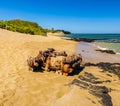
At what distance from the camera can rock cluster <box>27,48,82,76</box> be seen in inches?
389

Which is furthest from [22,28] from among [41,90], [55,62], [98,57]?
[41,90]

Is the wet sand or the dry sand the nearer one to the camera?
the dry sand

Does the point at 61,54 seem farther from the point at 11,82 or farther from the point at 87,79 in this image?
the point at 11,82

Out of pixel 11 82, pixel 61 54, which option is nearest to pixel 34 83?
pixel 11 82

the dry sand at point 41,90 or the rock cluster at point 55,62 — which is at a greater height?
the rock cluster at point 55,62

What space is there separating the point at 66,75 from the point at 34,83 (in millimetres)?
1879

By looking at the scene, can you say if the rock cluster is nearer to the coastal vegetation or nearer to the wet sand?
the wet sand

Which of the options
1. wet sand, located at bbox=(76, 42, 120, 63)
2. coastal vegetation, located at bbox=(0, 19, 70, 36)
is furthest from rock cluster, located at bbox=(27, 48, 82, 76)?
coastal vegetation, located at bbox=(0, 19, 70, 36)

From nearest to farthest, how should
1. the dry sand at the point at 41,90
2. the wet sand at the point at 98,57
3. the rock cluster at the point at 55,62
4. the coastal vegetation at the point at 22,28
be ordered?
the dry sand at the point at 41,90, the rock cluster at the point at 55,62, the wet sand at the point at 98,57, the coastal vegetation at the point at 22,28

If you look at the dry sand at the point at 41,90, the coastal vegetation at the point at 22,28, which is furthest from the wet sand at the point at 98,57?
the coastal vegetation at the point at 22,28

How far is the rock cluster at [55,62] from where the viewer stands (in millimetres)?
9886

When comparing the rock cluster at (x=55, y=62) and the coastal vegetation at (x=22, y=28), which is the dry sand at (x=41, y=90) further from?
the coastal vegetation at (x=22, y=28)

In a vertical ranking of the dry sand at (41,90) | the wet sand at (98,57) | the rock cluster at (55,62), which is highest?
the rock cluster at (55,62)

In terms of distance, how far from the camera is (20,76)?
930 cm
